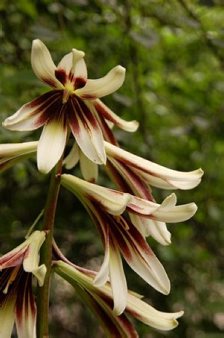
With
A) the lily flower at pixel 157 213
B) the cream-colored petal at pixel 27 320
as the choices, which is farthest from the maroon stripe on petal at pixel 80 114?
the cream-colored petal at pixel 27 320

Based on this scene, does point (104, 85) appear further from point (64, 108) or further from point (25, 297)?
point (25, 297)

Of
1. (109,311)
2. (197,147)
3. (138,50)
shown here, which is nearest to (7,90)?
(138,50)

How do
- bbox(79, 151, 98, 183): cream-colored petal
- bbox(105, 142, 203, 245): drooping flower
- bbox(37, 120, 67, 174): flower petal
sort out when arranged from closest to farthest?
bbox(37, 120, 67, 174): flower petal → bbox(105, 142, 203, 245): drooping flower → bbox(79, 151, 98, 183): cream-colored petal

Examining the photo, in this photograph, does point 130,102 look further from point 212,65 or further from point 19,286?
point 19,286

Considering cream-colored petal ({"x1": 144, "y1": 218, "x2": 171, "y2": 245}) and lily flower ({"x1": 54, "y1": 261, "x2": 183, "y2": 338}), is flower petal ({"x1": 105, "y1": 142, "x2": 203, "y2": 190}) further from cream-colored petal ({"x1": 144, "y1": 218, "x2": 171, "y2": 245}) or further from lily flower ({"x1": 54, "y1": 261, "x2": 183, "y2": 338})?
lily flower ({"x1": 54, "y1": 261, "x2": 183, "y2": 338})

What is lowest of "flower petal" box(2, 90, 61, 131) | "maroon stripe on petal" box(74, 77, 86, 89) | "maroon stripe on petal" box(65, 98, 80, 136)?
"maroon stripe on petal" box(65, 98, 80, 136)

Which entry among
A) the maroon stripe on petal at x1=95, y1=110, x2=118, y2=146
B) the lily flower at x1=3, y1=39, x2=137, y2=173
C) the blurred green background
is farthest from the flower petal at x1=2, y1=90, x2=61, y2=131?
the blurred green background

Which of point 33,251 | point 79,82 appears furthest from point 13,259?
point 79,82
